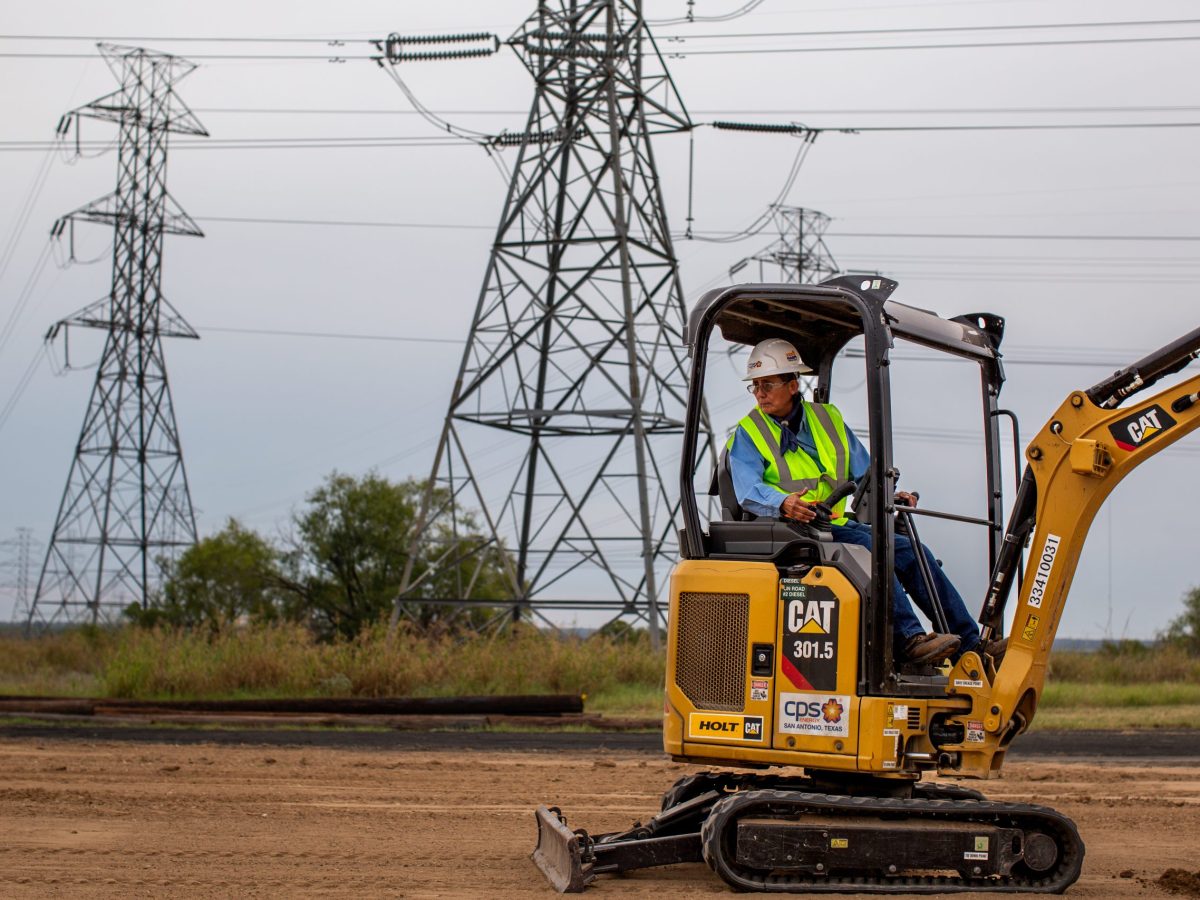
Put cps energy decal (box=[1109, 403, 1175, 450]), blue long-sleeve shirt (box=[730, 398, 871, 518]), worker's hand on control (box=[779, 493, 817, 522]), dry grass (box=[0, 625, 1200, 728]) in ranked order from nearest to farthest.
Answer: worker's hand on control (box=[779, 493, 817, 522])
cps energy decal (box=[1109, 403, 1175, 450])
blue long-sleeve shirt (box=[730, 398, 871, 518])
dry grass (box=[0, 625, 1200, 728])

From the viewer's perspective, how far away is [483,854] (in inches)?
354

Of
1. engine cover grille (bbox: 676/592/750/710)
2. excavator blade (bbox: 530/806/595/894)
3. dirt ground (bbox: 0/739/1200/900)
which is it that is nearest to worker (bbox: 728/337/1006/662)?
engine cover grille (bbox: 676/592/750/710)

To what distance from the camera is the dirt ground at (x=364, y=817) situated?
793 centimetres

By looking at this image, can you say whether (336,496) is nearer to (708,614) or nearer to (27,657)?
(27,657)

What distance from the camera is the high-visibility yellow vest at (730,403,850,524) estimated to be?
7941mm

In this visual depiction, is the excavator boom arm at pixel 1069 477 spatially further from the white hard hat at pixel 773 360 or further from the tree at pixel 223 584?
the tree at pixel 223 584

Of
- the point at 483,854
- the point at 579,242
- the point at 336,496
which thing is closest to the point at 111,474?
the point at 336,496

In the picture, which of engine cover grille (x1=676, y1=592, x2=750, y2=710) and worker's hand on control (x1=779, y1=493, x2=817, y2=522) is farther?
engine cover grille (x1=676, y1=592, x2=750, y2=710)

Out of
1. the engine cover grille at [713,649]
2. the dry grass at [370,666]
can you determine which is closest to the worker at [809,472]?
the engine cover grille at [713,649]

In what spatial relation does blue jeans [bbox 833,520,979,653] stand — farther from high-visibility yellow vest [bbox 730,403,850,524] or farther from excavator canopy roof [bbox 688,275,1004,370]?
excavator canopy roof [bbox 688,275,1004,370]

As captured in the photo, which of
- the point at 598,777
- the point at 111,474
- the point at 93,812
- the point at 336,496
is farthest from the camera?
the point at 111,474

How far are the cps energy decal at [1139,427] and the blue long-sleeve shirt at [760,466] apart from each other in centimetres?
133

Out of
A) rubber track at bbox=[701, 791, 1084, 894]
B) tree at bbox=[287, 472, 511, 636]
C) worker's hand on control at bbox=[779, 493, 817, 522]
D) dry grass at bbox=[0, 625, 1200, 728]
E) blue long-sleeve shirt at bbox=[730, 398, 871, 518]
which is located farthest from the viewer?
tree at bbox=[287, 472, 511, 636]

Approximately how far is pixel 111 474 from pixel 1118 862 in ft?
113
